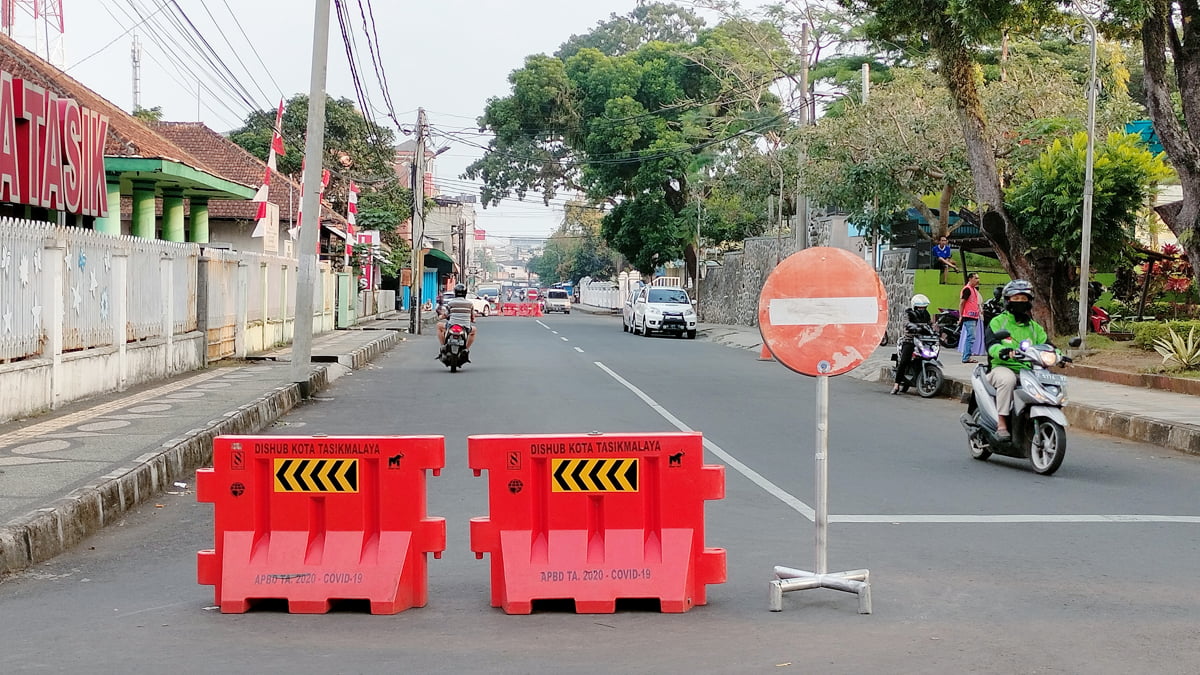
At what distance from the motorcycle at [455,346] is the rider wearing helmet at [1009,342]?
13.0 meters

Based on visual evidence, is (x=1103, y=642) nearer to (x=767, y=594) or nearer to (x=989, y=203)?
(x=767, y=594)

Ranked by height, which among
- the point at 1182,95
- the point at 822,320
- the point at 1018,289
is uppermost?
the point at 1182,95

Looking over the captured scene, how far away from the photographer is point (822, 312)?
246 inches

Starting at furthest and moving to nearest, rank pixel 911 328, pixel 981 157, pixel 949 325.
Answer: pixel 949 325, pixel 981 157, pixel 911 328

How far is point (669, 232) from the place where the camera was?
193 ft

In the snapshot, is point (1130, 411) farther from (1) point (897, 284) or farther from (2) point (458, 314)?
(1) point (897, 284)

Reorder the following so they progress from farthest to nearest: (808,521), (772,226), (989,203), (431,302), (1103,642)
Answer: (431,302)
(772,226)
(989,203)
(808,521)
(1103,642)

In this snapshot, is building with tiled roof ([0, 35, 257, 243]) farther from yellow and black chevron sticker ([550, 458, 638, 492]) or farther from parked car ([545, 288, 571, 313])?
parked car ([545, 288, 571, 313])

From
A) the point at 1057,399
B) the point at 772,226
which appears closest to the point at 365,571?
the point at 1057,399

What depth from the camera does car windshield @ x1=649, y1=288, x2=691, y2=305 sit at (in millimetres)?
42344

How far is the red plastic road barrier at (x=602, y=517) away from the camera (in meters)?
5.98

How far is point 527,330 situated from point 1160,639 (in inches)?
1530

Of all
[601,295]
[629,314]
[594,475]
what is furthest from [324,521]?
[601,295]

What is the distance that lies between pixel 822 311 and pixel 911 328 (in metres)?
13.2
